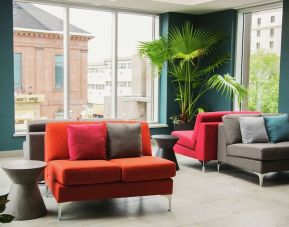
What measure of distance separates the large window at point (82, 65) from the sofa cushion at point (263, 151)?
132 inches

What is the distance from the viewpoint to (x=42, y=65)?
23.8ft

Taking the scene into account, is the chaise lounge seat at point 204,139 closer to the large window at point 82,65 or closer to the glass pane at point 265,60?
the glass pane at point 265,60

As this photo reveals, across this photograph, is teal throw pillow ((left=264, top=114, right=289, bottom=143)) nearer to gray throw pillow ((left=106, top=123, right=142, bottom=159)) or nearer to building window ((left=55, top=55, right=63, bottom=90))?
gray throw pillow ((left=106, top=123, right=142, bottom=159))

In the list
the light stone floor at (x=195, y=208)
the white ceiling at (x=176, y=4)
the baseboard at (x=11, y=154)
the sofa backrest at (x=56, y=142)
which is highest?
the white ceiling at (x=176, y=4)

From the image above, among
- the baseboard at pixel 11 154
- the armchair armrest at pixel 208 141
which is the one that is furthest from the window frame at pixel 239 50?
the baseboard at pixel 11 154

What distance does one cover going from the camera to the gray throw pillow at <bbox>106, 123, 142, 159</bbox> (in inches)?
166

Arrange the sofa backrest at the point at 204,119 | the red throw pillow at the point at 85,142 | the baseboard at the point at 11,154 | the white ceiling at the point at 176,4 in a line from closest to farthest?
the red throw pillow at the point at 85,142 → the sofa backrest at the point at 204,119 → the baseboard at the point at 11,154 → the white ceiling at the point at 176,4

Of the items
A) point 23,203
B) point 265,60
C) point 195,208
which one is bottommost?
point 195,208

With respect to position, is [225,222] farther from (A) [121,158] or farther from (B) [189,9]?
(B) [189,9]

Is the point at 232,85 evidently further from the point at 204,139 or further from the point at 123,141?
the point at 123,141

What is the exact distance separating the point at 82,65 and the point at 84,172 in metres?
4.32

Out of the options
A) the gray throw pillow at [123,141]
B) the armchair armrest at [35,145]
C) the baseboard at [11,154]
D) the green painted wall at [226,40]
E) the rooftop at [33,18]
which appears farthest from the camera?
the green painted wall at [226,40]

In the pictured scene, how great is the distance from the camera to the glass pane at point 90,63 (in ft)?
24.7

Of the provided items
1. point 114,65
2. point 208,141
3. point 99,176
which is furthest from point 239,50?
point 99,176
